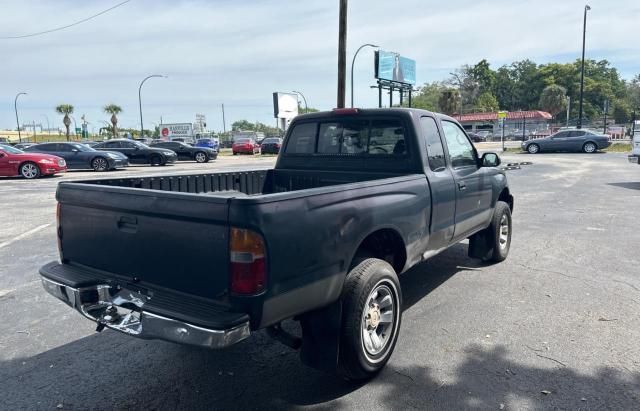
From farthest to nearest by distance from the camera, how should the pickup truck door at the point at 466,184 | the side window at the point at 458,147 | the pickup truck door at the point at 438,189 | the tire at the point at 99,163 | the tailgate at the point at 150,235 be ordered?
the tire at the point at 99,163, the side window at the point at 458,147, the pickup truck door at the point at 466,184, the pickup truck door at the point at 438,189, the tailgate at the point at 150,235

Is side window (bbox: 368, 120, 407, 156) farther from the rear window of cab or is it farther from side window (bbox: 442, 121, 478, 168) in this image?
side window (bbox: 442, 121, 478, 168)

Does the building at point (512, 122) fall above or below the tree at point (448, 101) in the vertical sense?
below

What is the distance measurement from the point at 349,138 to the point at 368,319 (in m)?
2.09

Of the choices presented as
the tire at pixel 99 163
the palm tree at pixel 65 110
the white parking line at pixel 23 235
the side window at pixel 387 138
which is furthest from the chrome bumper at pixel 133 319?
the palm tree at pixel 65 110

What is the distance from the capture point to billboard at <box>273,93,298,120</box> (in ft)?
133

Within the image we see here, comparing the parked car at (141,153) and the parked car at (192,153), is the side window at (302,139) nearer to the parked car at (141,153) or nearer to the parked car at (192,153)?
the parked car at (141,153)

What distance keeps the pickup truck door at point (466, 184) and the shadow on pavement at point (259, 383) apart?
4.97 ft

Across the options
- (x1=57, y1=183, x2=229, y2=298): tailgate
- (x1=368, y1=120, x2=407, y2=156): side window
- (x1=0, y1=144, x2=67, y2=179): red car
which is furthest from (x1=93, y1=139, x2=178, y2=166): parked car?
(x1=57, y1=183, x2=229, y2=298): tailgate

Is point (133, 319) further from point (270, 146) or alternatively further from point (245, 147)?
point (245, 147)

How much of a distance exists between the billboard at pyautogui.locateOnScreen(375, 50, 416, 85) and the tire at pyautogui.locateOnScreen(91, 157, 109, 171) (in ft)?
74.0

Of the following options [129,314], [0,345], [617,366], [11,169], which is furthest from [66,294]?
[11,169]

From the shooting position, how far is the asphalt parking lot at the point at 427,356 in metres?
3.14

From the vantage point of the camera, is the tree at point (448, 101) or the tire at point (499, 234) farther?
the tree at point (448, 101)

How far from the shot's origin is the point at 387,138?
4.60m
